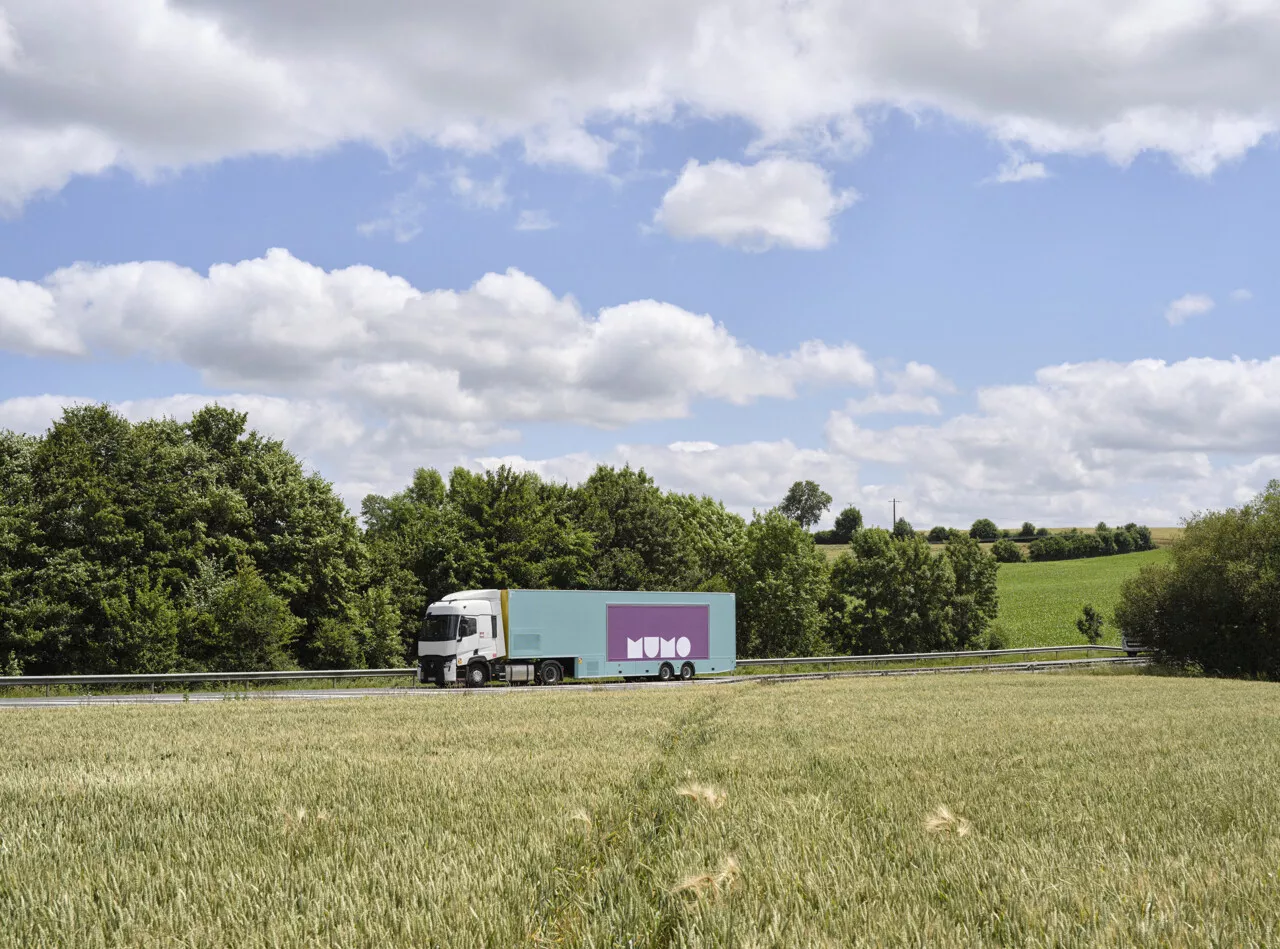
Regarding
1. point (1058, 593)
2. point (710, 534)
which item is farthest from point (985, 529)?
point (710, 534)

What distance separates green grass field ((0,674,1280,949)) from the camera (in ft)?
14.8

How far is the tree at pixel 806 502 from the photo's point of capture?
152000 mm

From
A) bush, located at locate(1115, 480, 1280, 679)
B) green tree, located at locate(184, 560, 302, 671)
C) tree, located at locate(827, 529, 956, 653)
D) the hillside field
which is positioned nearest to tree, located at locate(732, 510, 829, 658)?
tree, located at locate(827, 529, 956, 653)

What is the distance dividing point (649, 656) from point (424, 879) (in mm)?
39819

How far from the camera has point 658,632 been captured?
4503 cm

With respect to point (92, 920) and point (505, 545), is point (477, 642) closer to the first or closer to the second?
point (505, 545)

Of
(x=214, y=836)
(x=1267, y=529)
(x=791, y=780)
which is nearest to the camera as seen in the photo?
(x=214, y=836)

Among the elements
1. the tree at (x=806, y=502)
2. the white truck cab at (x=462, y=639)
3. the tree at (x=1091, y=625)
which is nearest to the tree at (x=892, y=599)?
the tree at (x=1091, y=625)

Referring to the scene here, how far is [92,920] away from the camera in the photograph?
491 cm

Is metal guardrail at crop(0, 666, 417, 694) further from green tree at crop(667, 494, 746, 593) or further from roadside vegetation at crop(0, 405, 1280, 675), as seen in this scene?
green tree at crop(667, 494, 746, 593)

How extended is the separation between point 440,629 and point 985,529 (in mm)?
118597

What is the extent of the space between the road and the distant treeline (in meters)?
9.34

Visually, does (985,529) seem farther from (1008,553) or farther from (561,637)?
(561,637)

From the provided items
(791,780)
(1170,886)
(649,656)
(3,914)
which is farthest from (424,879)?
(649,656)
